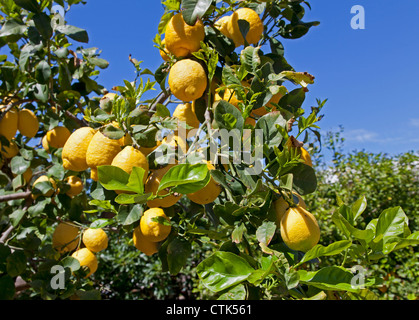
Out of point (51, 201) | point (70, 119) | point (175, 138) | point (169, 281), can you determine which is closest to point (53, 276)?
point (51, 201)

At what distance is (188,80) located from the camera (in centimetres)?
72

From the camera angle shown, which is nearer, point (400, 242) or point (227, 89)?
point (400, 242)

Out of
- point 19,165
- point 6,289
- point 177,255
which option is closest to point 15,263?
point 6,289

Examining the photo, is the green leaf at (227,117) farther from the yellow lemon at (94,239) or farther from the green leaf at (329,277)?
the yellow lemon at (94,239)

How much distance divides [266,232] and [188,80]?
34 centimetres

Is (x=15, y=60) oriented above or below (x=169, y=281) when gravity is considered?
above

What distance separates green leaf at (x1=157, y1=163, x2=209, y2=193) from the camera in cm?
52

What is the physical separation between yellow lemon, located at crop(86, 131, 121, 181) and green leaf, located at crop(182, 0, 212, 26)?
0.97 ft

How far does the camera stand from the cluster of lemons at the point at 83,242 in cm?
114

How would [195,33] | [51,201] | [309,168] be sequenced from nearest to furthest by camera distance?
[309,168]
[195,33]
[51,201]

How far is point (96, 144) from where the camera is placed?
0.71 metres

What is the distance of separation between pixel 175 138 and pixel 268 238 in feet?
0.89

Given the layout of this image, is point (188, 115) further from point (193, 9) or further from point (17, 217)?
point (17, 217)
